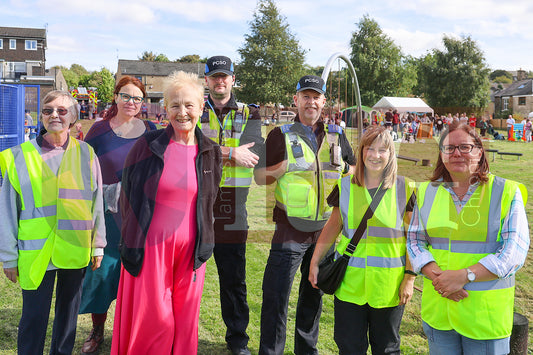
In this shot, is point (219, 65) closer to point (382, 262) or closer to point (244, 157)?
point (244, 157)

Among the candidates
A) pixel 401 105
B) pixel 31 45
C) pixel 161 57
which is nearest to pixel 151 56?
pixel 161 57

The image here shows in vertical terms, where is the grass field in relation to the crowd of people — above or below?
below

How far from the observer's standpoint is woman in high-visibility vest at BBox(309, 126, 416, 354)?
2623mm

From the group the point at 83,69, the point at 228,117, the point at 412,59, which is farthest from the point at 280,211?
the point at 83,69

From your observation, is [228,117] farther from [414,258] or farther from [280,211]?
[414,258]

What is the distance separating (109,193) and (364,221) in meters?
1.98

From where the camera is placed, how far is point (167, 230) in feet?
8.60

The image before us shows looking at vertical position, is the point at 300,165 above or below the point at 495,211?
above

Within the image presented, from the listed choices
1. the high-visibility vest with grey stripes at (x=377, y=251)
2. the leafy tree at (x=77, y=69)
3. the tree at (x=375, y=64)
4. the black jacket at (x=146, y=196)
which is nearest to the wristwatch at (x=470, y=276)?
the high-visibility vest with grey stripes at (x=377, y=251)

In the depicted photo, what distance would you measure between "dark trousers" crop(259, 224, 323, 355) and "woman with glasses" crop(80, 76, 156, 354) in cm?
130

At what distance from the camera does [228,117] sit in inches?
144

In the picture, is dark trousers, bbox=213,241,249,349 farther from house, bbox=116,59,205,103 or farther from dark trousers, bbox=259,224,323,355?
house, bbox=116,59,205,103

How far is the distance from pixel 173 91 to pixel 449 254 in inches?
73.9

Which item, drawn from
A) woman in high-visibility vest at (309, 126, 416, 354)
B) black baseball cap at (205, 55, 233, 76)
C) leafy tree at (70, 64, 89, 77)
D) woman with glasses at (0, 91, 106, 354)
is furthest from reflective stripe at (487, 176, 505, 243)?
leafy tree at (70, 64, 89, 77)
